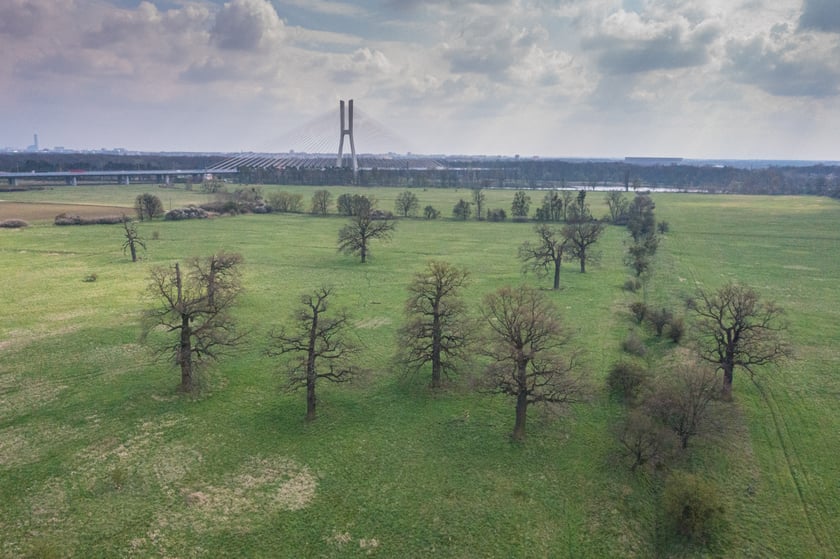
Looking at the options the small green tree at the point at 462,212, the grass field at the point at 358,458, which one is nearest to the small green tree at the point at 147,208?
the small green tree at the point at 462,212

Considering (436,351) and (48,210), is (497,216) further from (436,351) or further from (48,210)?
(48,210)

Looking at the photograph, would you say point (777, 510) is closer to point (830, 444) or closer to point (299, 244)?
point (830, 444)

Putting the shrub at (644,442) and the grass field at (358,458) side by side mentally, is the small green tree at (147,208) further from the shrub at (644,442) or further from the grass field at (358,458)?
the shrub at (644,442)

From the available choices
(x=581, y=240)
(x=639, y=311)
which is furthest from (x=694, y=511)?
(x=581, y=240)

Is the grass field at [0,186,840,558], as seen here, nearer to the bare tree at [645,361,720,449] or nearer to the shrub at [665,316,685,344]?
the bare tree at [645,361,720,449]

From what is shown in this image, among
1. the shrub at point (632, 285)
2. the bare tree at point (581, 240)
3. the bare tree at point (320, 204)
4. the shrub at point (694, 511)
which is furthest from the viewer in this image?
the bare tree at point (320, 204)

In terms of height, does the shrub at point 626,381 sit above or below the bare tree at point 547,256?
below
